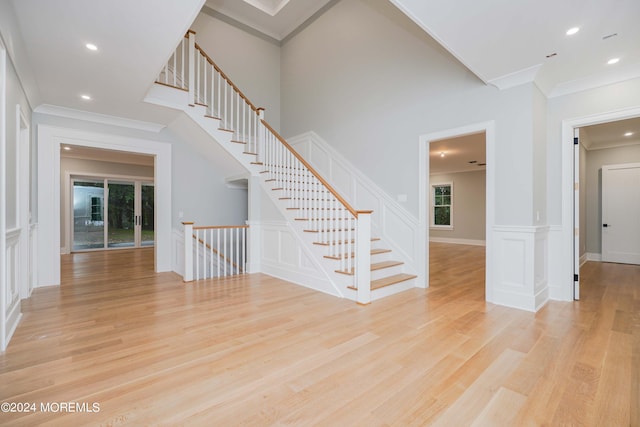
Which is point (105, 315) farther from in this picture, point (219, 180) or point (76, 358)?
point (219, 180)

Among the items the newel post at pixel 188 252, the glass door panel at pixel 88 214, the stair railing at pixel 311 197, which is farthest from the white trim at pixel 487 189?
the glass door panel at pixel 88 214

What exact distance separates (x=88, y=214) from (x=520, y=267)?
1112cm

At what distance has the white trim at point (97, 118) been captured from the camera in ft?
14.4

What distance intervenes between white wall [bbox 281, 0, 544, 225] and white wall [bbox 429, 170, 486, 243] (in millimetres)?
6630

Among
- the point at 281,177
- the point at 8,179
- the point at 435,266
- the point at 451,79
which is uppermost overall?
the point at 451,79

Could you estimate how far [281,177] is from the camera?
5160 mm

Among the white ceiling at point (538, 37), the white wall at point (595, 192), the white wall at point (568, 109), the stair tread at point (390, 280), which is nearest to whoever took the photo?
the white ceiling at point (538, 37)

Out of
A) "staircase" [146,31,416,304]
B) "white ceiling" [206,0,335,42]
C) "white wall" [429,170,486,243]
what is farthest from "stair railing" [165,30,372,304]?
"white wall" [429,170,486,243]

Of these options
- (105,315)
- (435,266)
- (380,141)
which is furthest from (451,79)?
(105,315)

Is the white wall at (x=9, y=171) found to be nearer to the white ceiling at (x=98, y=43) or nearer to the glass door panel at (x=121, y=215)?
the white ceiling at (x=98, y=43)

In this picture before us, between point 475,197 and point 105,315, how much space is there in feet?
34.2

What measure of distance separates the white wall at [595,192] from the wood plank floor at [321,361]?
12.2ft

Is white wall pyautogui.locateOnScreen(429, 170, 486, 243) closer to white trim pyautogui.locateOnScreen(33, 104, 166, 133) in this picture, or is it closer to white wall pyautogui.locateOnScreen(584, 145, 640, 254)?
white wall pyautogui.locateOnScreen(584, 145, 640, 254)

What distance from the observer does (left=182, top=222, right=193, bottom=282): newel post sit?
14.9ft
